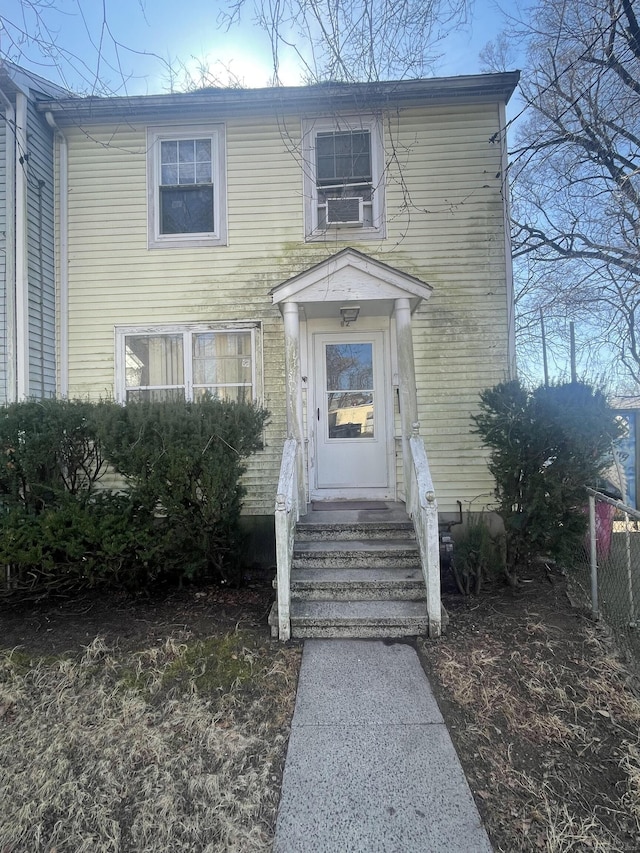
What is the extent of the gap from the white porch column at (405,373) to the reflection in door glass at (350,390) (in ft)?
3.01

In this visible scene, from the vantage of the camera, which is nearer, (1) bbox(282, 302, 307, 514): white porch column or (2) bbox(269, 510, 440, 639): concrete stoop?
(2) bbox(269, 510, 440, 639): concrete stoop

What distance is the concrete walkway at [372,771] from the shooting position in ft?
6.35

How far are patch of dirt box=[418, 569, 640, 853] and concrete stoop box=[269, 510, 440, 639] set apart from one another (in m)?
0.36

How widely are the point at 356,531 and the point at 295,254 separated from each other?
3.91 meters

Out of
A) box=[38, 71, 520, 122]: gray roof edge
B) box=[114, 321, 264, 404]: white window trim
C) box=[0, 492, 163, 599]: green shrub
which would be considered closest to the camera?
box=[0, 492, 163, 599]: green shrub

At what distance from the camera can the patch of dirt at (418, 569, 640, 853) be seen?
6.59 ft

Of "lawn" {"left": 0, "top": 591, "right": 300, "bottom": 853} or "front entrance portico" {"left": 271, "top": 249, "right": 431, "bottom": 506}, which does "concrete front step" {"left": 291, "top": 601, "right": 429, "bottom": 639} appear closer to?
"lawn" {"left": 0, "top": 591, "right": 300, "bottom": 853}

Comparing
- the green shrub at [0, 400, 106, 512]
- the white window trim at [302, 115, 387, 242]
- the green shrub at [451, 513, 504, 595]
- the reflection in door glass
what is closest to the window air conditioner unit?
the white window trim at [302, 115, 387, 242]

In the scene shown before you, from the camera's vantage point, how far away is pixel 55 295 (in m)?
6.36

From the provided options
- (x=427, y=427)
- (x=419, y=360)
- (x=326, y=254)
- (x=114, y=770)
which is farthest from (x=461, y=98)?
(x=114, y=770)

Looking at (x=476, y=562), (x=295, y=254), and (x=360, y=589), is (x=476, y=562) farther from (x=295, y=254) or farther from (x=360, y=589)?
(x=295, y=254)

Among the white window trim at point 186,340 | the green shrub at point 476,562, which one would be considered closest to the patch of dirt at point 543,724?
the green shrub at point 476,562

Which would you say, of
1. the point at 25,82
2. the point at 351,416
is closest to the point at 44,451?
the point at 351,416

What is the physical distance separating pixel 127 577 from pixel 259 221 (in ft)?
16.0
